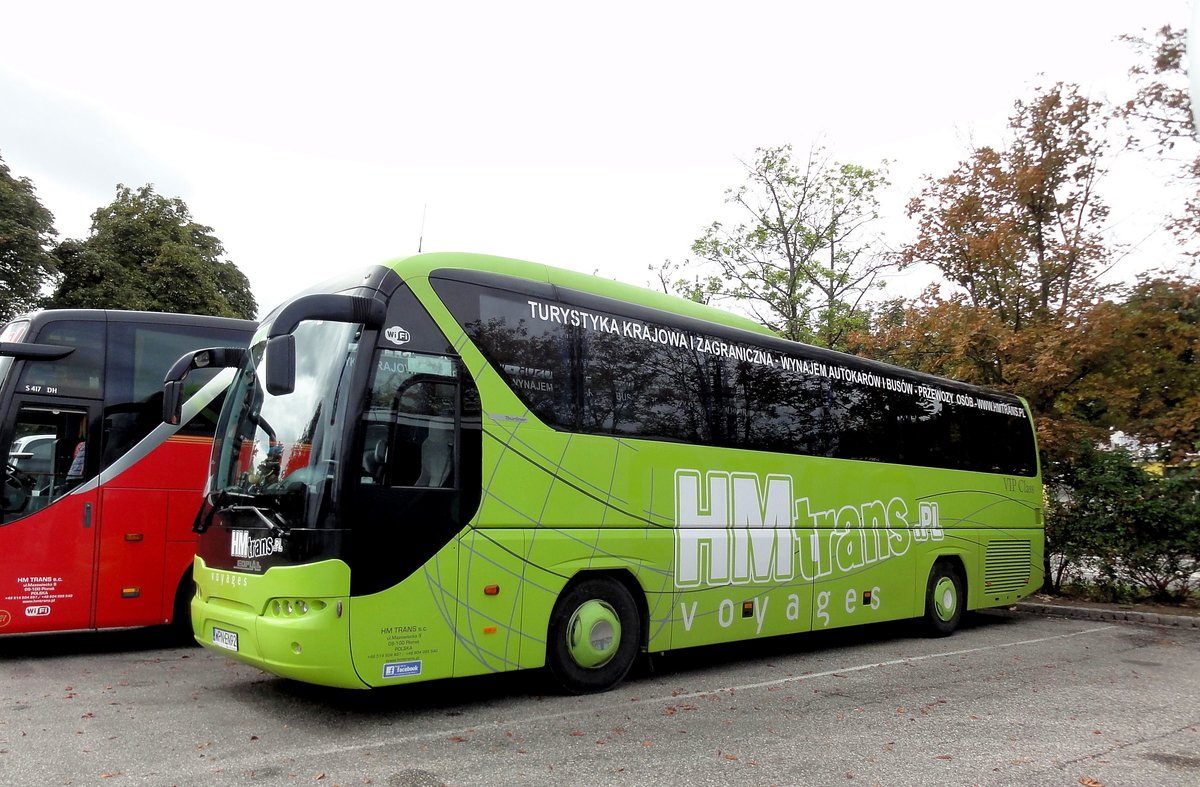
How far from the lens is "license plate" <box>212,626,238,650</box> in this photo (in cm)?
621

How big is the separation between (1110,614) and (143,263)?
34065 millimetres

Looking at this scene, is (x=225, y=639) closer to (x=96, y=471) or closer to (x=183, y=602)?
(x=183, y=602)

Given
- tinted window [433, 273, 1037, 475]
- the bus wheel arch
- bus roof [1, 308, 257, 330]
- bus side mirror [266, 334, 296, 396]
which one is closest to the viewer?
bus side mirror [266, 334, 296, 396]

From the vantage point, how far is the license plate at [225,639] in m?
6.21

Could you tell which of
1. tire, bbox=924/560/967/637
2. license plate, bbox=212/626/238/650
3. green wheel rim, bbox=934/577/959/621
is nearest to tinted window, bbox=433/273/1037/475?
tire, bbox=924/560/967/637

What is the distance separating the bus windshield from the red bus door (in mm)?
2921

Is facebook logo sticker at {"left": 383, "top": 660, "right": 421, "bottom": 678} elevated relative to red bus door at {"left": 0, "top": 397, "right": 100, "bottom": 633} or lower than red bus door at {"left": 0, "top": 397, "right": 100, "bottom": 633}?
lower

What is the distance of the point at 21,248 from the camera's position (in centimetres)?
2938

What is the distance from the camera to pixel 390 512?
20.1 ft

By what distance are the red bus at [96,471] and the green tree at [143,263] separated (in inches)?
979

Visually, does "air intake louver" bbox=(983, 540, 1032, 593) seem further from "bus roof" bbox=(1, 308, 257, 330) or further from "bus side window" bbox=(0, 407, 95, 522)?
"bus side window" bbox=(0, 407, 95, 522)

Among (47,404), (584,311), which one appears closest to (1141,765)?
(584,311)

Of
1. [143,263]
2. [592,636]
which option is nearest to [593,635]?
[592,636]

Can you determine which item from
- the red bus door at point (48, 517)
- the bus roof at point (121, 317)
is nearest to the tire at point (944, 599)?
the bus roof at point (121, 317)
